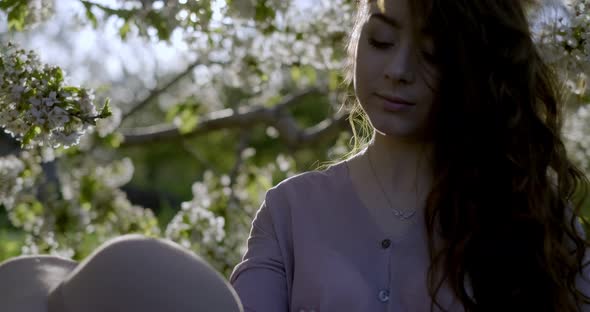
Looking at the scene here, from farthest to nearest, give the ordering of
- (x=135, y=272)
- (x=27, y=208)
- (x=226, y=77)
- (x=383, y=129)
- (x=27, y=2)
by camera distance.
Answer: (x=226, y=77), (x=27, y=208), (x=27, y=2), (x=383, y=129), (x=135, y=272)

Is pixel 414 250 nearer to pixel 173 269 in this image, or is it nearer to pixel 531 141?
pixel 531 141

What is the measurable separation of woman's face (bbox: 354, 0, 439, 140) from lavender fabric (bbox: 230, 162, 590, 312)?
0.23 meters

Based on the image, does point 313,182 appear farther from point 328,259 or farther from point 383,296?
point 383,296

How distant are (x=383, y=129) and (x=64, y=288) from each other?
0.86m

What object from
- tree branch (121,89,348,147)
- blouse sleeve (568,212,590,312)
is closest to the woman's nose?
blouse sleeve (568,212,590,312)

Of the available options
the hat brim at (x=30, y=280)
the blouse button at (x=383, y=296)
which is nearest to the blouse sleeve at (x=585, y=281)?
the blouse button at (x=383, y=296)

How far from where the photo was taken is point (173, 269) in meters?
1.16

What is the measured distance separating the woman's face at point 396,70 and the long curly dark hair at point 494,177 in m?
0.03

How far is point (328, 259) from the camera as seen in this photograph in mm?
1876

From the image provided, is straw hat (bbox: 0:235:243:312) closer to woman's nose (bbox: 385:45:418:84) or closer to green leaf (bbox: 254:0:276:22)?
woman's nose (bbox: 385:45:418:84)

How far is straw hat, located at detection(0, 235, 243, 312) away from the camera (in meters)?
1.13

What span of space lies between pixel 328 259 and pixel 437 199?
27 cm

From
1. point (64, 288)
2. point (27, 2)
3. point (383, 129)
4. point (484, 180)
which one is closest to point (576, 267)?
point (484, 180)

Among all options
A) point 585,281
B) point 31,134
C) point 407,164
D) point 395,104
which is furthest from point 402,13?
point 31,134
